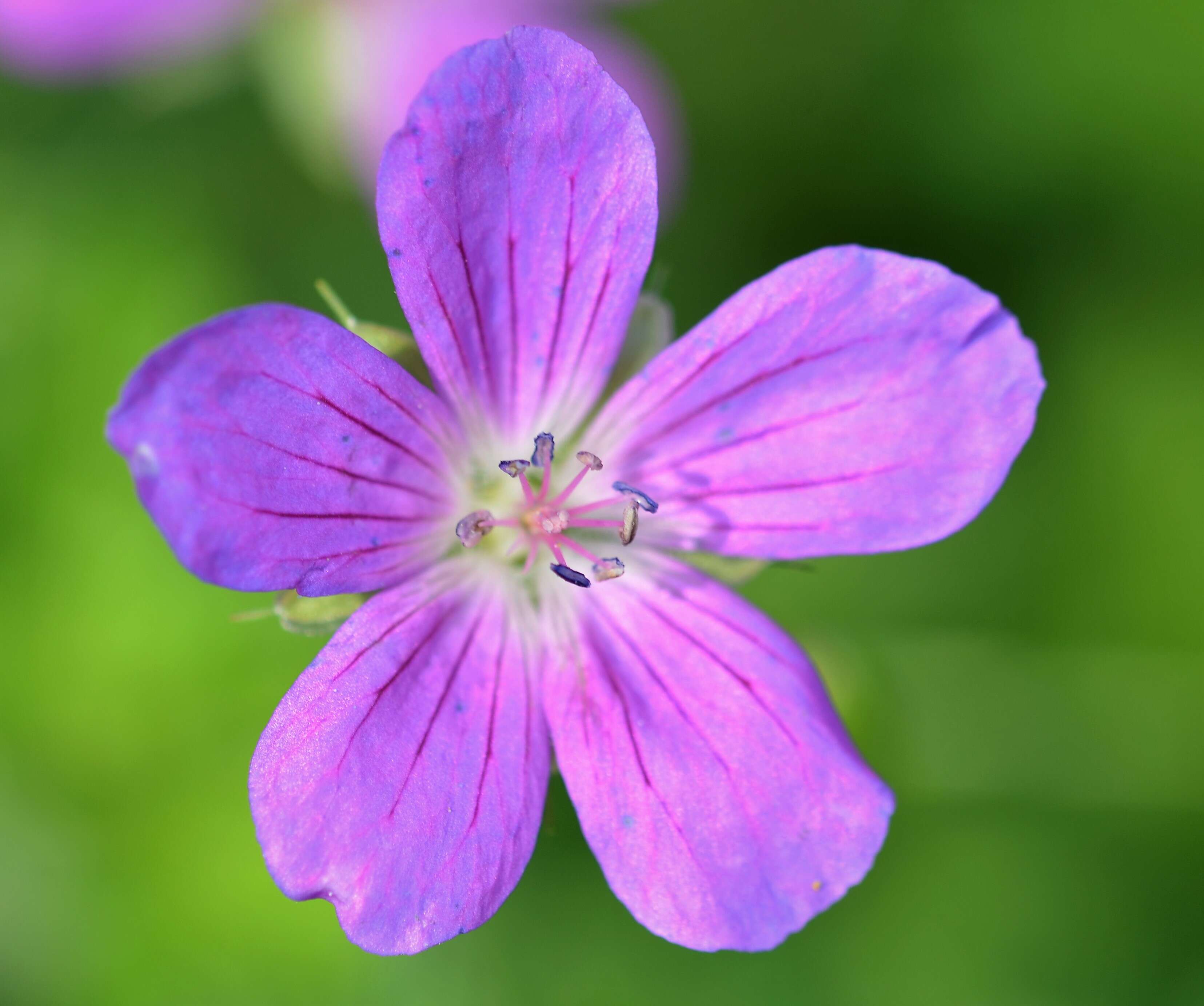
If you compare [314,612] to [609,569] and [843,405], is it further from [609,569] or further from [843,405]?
[843,405]

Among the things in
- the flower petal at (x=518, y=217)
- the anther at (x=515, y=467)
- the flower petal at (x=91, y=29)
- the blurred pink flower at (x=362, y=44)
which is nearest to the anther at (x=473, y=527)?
the anther at (x=515, y=467)

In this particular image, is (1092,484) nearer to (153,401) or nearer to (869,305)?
(869,305)

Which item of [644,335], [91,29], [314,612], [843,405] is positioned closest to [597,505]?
[644,335]

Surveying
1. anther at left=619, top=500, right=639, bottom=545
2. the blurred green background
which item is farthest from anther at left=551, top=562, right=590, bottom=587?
the blurred green background

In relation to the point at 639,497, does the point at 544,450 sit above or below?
above

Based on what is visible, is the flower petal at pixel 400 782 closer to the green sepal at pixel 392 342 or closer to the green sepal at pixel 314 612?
A: the green sepal at pixel 314 612

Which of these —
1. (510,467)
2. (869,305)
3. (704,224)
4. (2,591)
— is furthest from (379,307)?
(869,305)
